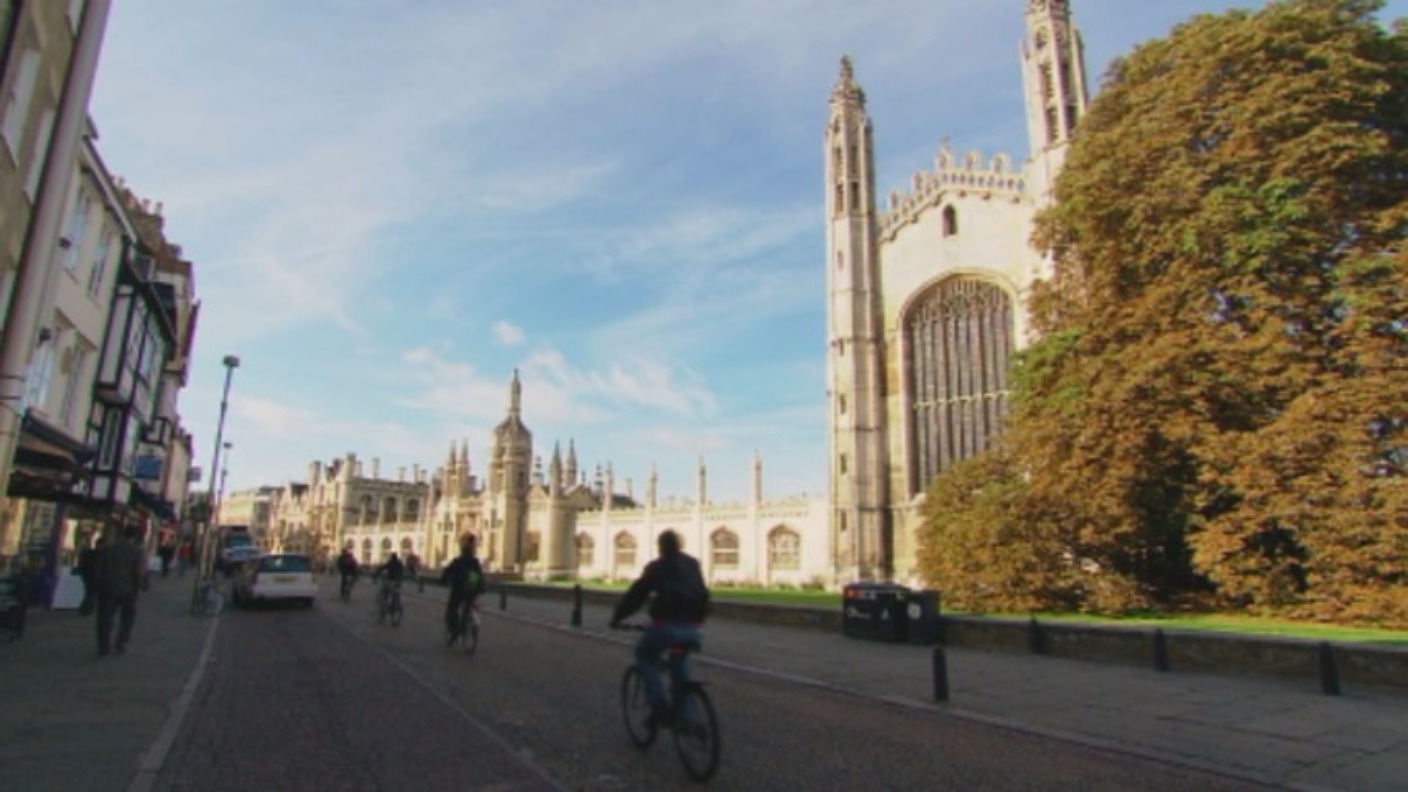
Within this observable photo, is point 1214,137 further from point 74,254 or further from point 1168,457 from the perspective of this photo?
point 74,254

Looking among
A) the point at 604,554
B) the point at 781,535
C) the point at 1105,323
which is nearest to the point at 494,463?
the point at 604,554

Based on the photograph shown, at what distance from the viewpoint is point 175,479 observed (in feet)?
156

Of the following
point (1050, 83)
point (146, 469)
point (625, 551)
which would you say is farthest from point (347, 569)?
point (1050, 83)

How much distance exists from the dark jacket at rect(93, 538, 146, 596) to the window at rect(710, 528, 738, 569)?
125ft

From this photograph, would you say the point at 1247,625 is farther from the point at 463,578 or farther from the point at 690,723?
the point at 690,723

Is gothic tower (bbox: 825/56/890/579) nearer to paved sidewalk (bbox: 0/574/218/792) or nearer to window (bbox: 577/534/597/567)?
window (bbox: 577/534/597/567)

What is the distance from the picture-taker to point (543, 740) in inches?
252

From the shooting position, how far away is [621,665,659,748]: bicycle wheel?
612 centimetres

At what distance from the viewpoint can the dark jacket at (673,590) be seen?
5.91m

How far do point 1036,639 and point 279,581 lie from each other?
59.5 ft

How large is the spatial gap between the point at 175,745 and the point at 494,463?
53002 millimetres

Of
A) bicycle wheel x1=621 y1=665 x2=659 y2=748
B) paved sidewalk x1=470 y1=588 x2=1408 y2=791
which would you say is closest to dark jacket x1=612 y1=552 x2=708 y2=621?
bicycle wheel x1=621 y1=665 x2=659 y2=748

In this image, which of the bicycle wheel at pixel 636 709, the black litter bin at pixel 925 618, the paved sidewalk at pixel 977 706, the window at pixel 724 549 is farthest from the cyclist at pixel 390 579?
the window at pixel 724 549

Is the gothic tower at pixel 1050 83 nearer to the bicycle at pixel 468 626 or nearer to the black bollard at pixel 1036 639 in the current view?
the black bollard at pixel 1036 639
